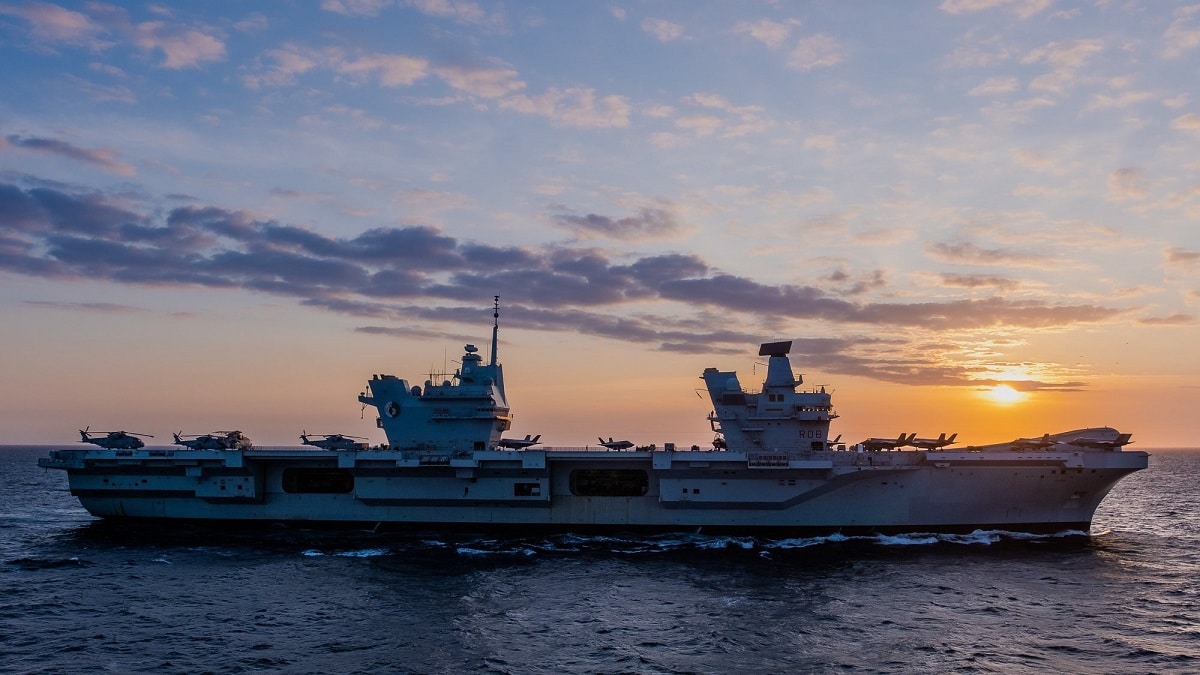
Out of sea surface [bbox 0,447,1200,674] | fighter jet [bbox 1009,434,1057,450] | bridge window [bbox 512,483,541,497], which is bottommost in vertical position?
sea surface [bbox 0,447,1200,674]

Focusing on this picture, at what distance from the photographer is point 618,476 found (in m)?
33.2

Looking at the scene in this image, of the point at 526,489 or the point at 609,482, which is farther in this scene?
the point at 609,482

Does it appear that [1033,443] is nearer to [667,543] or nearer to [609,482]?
[667,543]

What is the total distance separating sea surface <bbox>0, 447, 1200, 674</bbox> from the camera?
17.4 metres

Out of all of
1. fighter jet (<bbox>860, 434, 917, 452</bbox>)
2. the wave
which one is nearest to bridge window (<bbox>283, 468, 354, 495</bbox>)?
the wave

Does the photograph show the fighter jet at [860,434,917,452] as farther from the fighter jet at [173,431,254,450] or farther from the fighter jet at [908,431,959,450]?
the fighter jet at [173,431,254,450]

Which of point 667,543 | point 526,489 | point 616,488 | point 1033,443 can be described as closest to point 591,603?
point 667,543

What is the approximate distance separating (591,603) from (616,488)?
36.5 ft

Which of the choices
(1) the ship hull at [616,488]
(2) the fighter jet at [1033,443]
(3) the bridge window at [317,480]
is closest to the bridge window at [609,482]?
(1) the ship hull at [616,488]

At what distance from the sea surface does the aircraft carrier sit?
3.85 feet

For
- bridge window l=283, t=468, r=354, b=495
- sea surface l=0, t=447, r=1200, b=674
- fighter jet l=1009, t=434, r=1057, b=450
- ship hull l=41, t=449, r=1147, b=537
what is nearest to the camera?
sea surface l=0, t=447, r=1200, b=674

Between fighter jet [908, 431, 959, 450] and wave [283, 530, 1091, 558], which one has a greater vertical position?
fighter jet [908, 431, 959, 450]

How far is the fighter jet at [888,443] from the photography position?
32562 millimetres

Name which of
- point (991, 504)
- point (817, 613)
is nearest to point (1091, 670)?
point (817, 613)
